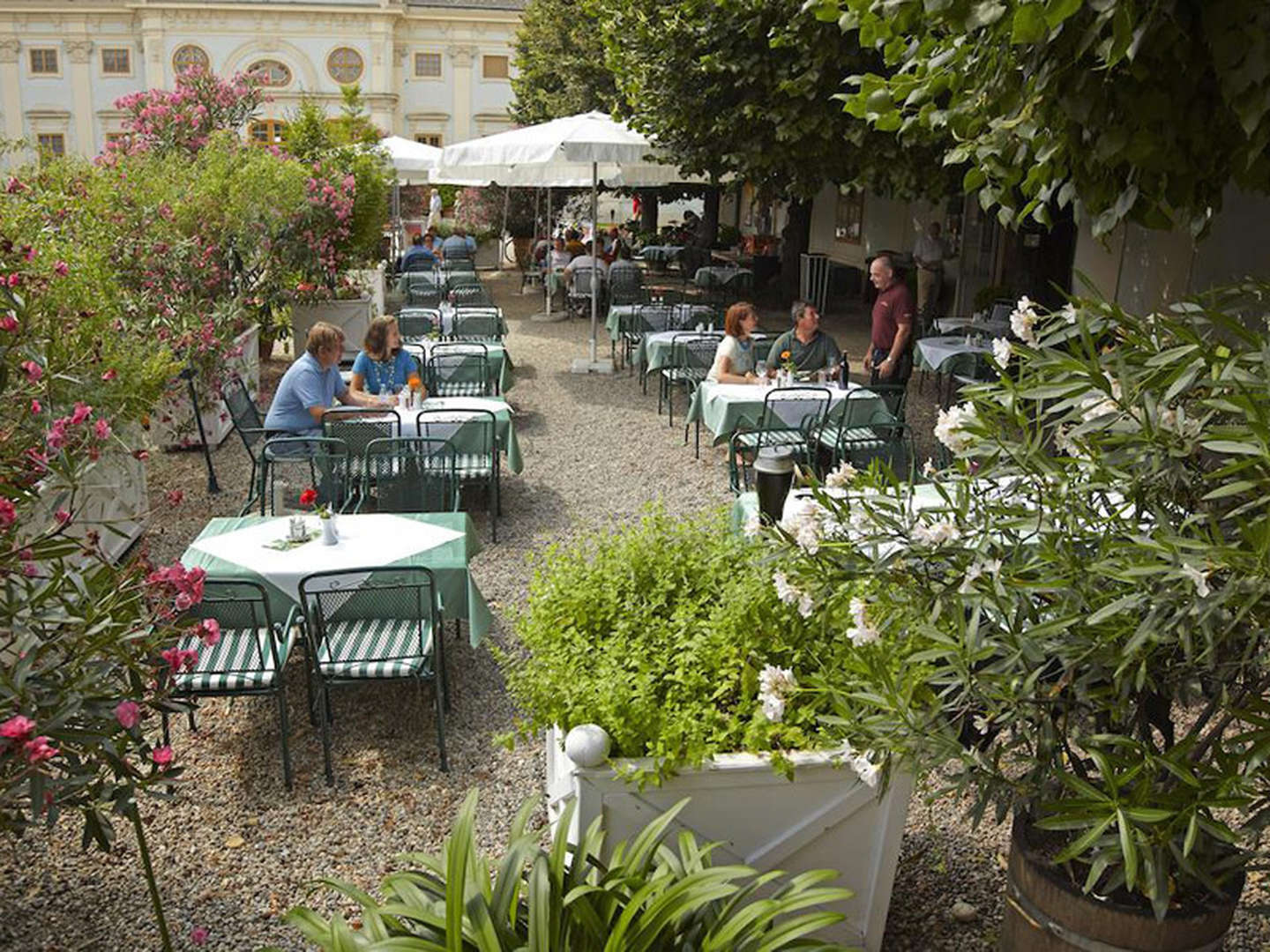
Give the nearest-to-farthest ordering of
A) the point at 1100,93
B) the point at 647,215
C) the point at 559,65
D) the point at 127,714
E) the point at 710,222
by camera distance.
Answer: the point at 127,714, the point at 1100,93, the point at 559,65, the point at 710,222, the point at 647,215

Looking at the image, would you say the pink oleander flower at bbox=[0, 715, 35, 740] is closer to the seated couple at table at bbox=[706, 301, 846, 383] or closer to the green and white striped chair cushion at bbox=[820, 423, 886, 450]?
the green and white striped chair cushion at bbox=[820, 423, 886, 450]

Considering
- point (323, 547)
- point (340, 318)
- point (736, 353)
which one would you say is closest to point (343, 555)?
point (323, 547)

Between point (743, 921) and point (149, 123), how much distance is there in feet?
49.2

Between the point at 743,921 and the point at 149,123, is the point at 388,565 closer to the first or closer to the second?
the point at 743,921

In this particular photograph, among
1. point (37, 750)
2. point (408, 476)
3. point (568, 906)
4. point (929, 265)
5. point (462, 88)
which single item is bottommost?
point (568, 906)

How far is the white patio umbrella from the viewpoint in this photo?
11.4 m

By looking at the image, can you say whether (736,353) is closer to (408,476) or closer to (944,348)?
(944,348)

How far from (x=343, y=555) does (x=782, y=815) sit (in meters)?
2.43

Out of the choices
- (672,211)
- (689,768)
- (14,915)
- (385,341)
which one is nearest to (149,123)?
(385,341)

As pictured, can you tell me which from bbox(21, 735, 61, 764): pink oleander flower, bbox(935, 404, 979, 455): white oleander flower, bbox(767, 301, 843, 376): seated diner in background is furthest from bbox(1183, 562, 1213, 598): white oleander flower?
bbox(767, 301, 843, 376): seated diner in background

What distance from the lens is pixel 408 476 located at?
21.6 ft

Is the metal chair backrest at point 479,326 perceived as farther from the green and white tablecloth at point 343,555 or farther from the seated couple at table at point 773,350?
the green and white tablecloth at point 343,555

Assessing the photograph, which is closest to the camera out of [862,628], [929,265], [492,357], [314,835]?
[862,628]

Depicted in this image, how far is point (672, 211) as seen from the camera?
43781 millimetres
